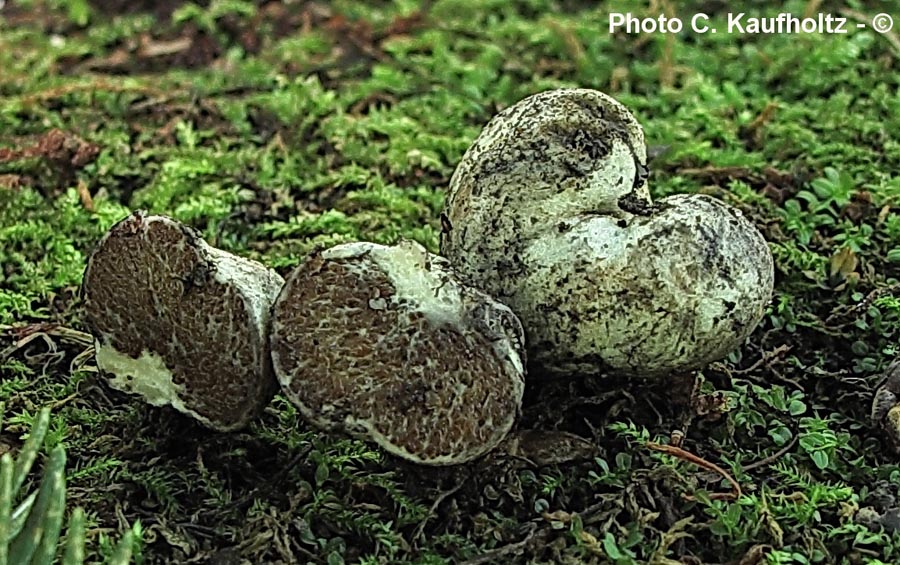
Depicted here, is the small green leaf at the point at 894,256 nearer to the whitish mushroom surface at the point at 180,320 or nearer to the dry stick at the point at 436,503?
the dry stick at the point at 436,503

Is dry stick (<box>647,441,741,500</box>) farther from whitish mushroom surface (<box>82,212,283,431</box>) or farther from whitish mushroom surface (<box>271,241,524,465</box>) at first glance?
whitish mushroom surface (<box>82,212,283,431</box>)

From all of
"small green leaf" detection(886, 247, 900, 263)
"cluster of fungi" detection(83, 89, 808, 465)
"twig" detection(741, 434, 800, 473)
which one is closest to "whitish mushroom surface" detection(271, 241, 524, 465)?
"cluster of fungi" detection(83, 89, 808, 465)

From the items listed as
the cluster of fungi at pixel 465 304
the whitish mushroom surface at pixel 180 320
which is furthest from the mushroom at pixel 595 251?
the whitish mushroom surface at pixel 180 320

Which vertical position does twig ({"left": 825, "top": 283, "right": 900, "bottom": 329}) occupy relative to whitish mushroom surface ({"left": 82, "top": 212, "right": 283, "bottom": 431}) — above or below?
below

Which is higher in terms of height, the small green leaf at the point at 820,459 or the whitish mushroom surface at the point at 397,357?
the whitish mushroom surface at the point at 397,357

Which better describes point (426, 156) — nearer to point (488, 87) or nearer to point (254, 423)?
point (488, 87)

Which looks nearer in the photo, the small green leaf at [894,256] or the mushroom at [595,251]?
the mushroom at [595,251]

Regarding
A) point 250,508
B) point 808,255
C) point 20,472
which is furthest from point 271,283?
point 808,255
